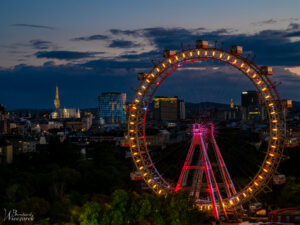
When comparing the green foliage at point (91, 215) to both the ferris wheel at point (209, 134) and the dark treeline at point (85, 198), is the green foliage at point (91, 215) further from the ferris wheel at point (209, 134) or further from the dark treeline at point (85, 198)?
the ferris wheel at point (209, 134)

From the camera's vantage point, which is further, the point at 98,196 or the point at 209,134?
the point at 98,196

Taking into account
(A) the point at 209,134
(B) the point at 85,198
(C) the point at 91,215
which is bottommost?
(B) the point at 85,198

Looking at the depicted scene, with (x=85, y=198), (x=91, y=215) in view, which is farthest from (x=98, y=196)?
(x=91, y=215)

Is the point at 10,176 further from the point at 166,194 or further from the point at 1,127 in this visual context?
the point at 1,127

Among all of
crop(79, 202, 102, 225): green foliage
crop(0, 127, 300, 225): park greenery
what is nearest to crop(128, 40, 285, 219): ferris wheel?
crop(0, 127, 300, 225): park greenery

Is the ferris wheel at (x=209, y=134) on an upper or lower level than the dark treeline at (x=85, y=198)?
upper

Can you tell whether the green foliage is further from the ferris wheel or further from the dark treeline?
the ferris wheel

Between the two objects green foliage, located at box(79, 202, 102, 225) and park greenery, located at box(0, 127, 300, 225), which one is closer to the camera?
green foliage, located at box(79, 202, 102, 225)

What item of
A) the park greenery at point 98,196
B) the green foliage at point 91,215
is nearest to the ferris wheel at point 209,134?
the park greenery at point 98,196

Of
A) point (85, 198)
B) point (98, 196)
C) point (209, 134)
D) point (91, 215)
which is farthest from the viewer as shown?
point (85, 198)

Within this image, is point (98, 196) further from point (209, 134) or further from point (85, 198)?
point (209, 134)

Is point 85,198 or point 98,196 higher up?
point 98,196

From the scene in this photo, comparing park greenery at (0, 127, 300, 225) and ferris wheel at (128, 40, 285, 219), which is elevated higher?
ferris wheel at (128, 40, 285, 219)
